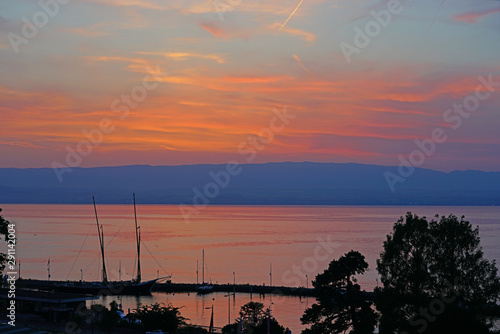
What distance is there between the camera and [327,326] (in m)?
25.7

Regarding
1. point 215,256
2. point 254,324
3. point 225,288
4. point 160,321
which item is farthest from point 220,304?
point 215,256

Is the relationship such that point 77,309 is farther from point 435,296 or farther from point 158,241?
point 158,241

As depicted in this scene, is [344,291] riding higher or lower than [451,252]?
lower

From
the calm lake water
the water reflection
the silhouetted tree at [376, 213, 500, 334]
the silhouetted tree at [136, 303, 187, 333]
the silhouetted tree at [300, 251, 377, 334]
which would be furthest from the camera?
the calm lake water

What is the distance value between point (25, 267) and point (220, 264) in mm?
39280

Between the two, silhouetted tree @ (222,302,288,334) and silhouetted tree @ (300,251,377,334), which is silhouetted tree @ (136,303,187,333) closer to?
silhouetted tree @ (222,302,288,334)

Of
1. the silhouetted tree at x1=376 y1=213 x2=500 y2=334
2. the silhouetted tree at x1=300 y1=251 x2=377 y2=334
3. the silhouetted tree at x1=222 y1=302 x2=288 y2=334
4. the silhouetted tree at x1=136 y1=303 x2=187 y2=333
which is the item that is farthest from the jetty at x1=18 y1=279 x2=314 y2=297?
the silhouetted tree at x1=376 y1=213 x2=500 y2=334

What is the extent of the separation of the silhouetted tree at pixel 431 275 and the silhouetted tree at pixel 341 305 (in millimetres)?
3378

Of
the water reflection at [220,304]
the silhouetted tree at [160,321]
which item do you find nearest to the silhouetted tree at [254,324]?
the silhouetted tree at [160,321]

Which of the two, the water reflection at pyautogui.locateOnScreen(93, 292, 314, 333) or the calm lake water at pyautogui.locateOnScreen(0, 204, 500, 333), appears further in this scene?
the calm lake water at pyautogui.locateOnScreen(0, 204, 500, 333)

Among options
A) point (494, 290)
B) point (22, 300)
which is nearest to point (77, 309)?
point (22, 300)

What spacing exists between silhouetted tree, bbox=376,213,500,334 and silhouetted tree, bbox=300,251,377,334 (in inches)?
133

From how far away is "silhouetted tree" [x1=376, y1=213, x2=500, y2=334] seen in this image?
20219 mm

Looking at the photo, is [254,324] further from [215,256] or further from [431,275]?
[215,256]
